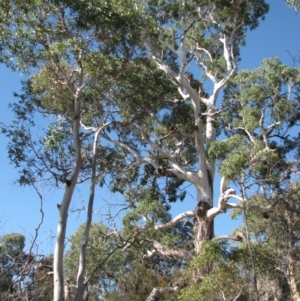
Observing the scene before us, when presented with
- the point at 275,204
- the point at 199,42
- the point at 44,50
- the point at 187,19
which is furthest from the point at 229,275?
the point at 199,42

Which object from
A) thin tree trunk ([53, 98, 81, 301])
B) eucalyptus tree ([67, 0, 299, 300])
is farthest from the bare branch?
thin tree trunk ([53, 98, 81, 301])

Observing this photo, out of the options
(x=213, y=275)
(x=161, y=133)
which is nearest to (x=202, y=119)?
(x=161, y=133)

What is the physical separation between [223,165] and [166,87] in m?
2.44

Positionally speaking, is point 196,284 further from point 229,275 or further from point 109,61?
point 109,61

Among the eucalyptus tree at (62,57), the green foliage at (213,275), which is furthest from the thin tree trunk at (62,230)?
the green foliage at (213,275)

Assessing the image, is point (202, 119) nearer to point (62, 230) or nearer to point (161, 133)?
point (161, 133)

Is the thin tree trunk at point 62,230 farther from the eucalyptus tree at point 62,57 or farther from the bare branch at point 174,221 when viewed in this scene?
the bare branch at point 174,221

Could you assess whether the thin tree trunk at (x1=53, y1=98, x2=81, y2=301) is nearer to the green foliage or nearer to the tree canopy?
the tree canopy

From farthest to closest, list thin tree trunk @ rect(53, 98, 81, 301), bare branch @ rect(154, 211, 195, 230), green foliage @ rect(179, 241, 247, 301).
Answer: bare branch @ rect(154, 211, 195, 230)
green foliage @ rect(179, 241, 247, 301)
thin tree trunk @ rect(53, 98, 81, 301)

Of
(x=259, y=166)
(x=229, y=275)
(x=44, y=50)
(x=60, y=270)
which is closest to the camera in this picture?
(x=60, y=270)

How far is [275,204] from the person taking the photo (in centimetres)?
995

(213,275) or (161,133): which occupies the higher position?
(161,133)

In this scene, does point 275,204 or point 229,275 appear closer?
point 229,275

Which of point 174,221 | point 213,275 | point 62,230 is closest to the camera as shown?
point 62,230
